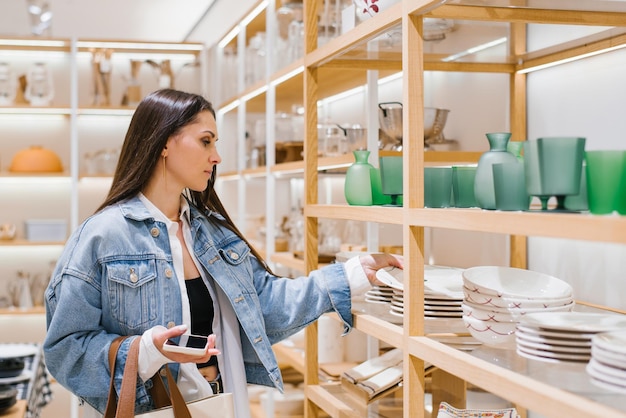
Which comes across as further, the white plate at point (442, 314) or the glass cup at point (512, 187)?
the white plate at point (442, 314)

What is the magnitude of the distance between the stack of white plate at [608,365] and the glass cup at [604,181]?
209 mm

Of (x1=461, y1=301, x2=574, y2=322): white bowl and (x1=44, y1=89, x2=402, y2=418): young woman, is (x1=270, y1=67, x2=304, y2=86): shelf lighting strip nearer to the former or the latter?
(x1=44, y1=89, x2=402, y2=418): young woman

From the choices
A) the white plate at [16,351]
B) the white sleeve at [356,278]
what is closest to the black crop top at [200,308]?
the white sleeve at [356,278]

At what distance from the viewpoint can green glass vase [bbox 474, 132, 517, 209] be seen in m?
1.44

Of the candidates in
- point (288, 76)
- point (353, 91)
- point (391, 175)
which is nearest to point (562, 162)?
point (391, 175)

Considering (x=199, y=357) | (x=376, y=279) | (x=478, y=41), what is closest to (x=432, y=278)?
(x=376, y=279)

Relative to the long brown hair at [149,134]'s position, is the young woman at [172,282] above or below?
below

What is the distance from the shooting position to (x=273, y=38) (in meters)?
3.77

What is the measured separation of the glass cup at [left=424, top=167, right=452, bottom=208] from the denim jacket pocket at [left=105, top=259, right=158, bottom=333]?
30.6 inches

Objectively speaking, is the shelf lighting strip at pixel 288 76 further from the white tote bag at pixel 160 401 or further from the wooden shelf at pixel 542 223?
the wooden shelf at pixel 542 223

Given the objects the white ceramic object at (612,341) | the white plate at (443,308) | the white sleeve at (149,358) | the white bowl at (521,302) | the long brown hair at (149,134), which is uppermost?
the long brown hair at (149,134)

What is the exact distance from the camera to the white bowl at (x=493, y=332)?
1495 mm

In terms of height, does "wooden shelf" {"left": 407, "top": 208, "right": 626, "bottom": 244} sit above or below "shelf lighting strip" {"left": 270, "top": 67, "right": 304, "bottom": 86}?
below

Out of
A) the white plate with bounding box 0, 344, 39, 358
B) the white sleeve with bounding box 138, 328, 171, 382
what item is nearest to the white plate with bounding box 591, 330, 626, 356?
the white sleeve with bounding box 138, 328, 171, 382
